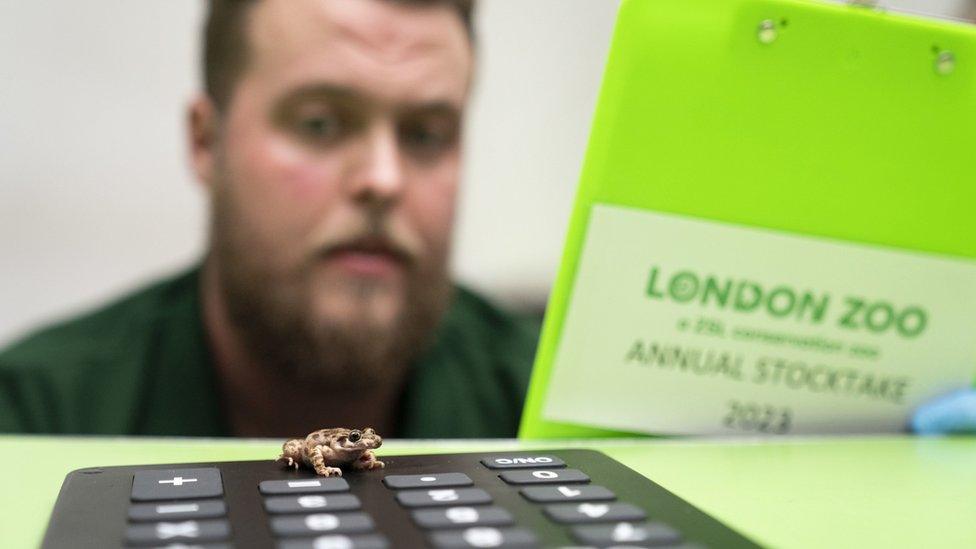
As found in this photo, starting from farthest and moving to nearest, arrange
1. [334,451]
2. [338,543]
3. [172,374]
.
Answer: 1. [172,374]
2. [334,451]
3. [338,543]

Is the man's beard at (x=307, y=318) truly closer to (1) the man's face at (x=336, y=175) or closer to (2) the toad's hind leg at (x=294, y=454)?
(1) the man's face at (x=336, y=175)

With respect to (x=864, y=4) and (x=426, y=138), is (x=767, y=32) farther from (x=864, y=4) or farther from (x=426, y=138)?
(x=426, y=138)

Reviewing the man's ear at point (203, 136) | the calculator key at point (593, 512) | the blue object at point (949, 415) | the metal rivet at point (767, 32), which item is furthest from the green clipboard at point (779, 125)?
the man's ear at point (203, 136)

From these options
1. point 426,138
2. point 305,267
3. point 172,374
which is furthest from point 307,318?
point 426,138

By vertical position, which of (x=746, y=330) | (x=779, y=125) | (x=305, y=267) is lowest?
(x=305, y=267)

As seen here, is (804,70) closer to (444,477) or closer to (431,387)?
(444,477)

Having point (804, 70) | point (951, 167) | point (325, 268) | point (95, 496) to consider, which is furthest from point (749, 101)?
point (325, 268)
